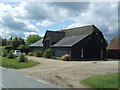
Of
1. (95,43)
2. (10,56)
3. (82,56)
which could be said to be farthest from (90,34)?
(10,56)

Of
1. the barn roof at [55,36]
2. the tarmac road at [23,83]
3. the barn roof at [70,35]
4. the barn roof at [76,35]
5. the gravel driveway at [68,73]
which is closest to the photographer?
the tarmac road at [23,83]

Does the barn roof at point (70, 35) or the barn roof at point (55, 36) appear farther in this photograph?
the barn roof at point (55, 36)

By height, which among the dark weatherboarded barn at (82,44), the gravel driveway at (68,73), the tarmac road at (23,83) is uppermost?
the dark weatherboarded barn at (82,44)

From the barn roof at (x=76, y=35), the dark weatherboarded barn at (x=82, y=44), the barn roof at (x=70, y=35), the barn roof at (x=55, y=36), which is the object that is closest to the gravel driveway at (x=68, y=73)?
the dark weatherboarded barn at (x=82, y=44)

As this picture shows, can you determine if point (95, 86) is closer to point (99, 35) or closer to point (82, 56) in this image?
point (82, 56)

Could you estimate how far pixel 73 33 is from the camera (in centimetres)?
3822

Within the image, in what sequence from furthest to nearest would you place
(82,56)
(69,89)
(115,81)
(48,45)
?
(48,45)
(82,56)
(115,81)
(69,89)

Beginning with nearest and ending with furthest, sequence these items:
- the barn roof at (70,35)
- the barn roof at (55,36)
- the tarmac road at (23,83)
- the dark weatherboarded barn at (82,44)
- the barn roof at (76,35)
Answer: the tarmac road at (23,83) → the dark weatherboarded barn at (82,44) → the barn roof at (76,35) → the barn roof at (70,35) → the barn roof at (55,36)

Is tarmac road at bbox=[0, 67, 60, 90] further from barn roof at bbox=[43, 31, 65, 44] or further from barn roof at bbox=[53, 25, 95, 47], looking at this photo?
barn roof at bbox=[43, 31, 65, 44]

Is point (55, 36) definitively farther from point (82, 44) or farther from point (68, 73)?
point (68, 73)

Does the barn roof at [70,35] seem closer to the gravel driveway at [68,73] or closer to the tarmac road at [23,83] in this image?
the gravel driveway at [68,73]

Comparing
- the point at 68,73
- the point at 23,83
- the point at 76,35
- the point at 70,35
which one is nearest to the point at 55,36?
the point at 70,35

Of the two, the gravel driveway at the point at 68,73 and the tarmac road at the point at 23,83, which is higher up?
the gravel driveway at the point at 68,73

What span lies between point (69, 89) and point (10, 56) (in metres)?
24.1
